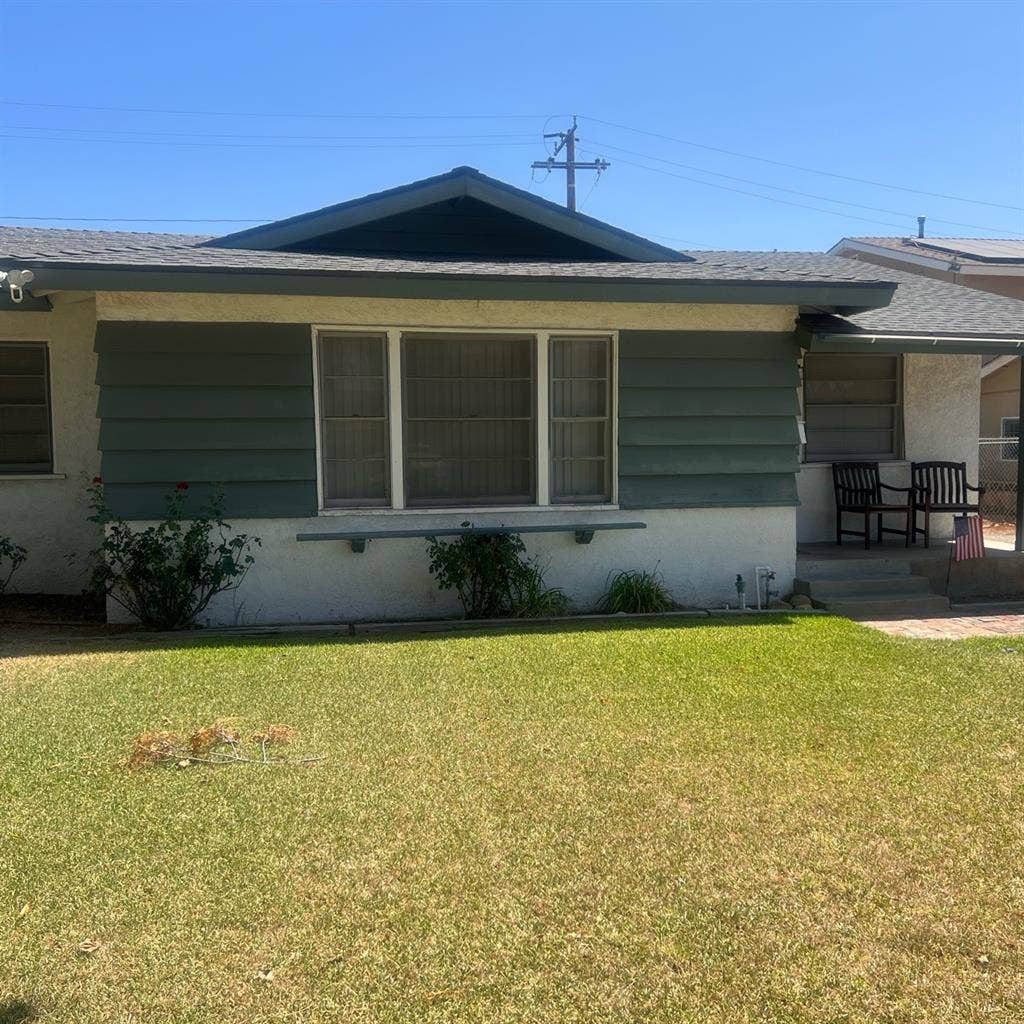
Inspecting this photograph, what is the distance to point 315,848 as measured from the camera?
333 centimetres

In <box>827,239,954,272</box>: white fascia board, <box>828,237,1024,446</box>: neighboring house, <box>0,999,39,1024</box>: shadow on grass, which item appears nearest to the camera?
<box>0,999,39,1024</box>: shadow on grass

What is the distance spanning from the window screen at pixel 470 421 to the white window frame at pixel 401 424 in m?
0.11

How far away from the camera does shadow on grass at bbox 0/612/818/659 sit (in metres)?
6.52

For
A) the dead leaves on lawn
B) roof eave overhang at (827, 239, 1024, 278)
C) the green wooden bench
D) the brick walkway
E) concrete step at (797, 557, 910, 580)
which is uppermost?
roof eave overhang at (827, 239, 1024, 278)

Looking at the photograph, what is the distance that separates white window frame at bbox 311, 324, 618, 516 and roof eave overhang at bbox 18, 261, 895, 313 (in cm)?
58

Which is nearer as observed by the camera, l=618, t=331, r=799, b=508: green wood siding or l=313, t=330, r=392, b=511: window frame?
l=313, t=330, r=392, b=511: window frame

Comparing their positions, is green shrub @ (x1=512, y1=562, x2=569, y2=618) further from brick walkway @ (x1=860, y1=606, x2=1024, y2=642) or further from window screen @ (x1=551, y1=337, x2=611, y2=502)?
brick walkway @ (x1=860, y1=606, x2=1024, y2=642)

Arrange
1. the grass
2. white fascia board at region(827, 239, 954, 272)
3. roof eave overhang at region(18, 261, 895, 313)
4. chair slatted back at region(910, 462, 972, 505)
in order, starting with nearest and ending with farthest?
the grass, roof eave overhang at region(18, 261, 895, 313), chair slatted back at region(910, 462, 972, 505), white fascia board at region(827, 239, 954, 272)

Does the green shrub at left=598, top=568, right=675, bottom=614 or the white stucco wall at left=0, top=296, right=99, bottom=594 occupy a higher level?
the white stucco wall at left=0, top=296, right=99, bottom=594

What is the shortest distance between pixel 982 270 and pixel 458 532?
1549 cm

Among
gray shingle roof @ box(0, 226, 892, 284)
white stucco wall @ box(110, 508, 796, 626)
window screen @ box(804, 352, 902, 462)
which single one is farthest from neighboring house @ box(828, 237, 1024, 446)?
white stucco wall @ box(110, 508, 796, 626)

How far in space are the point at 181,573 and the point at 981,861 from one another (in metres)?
5.57

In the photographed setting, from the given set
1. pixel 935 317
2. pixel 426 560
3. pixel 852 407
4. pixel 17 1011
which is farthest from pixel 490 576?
pixel 935 317

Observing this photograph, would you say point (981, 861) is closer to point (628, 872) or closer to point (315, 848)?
point (628, 872)
